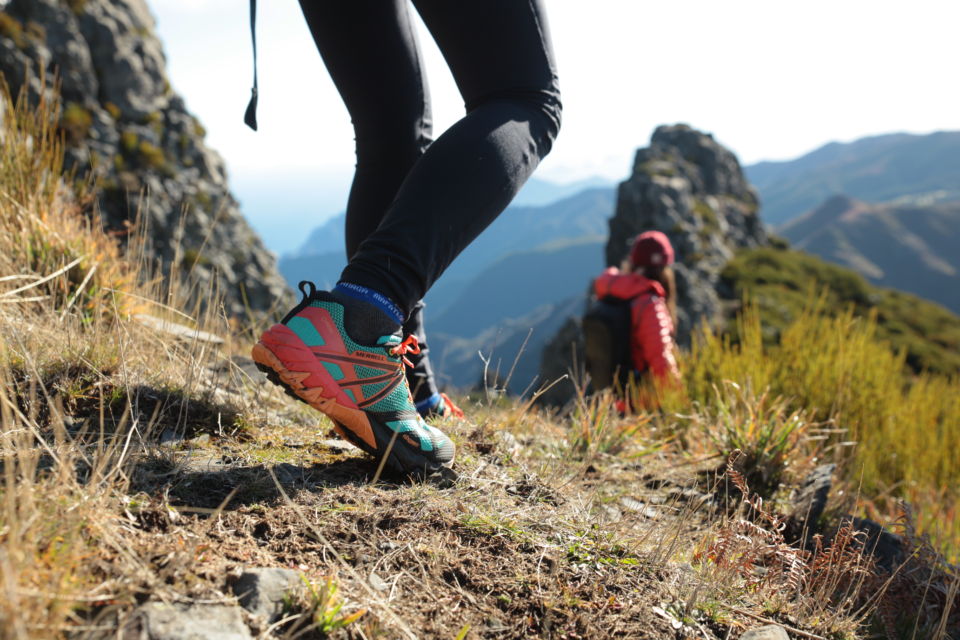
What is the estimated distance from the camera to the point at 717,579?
1.25 metres

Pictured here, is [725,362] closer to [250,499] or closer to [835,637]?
[835,637]

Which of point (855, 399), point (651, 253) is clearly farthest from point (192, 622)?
point (651, 253)

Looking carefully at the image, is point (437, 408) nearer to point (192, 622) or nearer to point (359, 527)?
point (359, 527)

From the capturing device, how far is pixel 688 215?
29516mm

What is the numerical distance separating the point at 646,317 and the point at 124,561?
472cm

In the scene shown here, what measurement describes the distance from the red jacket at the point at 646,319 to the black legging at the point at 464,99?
363cm

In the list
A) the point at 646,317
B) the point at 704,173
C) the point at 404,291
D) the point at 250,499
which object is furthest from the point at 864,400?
the point at 704,173

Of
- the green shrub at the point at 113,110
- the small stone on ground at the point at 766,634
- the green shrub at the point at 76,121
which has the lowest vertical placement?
the small stone on ground at the point at 766,634

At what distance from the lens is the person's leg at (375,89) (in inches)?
58.2

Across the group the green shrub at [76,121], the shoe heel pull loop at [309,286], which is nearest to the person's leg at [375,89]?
the shoe heel pull loop at [309,286]

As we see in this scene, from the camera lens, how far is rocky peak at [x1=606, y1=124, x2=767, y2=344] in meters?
24.9

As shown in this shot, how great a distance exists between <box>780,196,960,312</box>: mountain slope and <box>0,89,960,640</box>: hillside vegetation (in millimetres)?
142371

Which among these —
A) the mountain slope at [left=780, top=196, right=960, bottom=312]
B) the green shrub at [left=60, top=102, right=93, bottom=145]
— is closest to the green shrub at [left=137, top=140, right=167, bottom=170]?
the green shrub at [left=60, top=102, right=93, bottom=145]

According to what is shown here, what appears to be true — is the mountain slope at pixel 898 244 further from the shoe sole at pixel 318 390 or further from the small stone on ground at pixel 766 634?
the shoe sole at pixel 318 390
